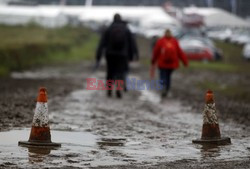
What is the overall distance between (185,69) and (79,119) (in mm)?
22580

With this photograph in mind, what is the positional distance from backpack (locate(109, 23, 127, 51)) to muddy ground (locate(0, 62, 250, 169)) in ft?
4.40

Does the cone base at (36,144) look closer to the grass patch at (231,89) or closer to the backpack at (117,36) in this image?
the backpack at (117,36)

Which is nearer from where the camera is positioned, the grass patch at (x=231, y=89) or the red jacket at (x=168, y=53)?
the red jacket at (x=168, y=53)

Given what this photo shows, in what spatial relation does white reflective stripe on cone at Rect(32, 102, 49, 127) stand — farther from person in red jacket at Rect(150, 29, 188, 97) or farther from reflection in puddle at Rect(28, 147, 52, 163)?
person in red jacket at Rect(150, 29, 188, 97)

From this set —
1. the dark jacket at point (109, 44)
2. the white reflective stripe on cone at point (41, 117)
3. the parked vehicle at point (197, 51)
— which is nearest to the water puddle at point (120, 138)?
the white reflective stripe on cone at point (41, 117)

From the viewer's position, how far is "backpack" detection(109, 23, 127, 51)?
19812 millimetres

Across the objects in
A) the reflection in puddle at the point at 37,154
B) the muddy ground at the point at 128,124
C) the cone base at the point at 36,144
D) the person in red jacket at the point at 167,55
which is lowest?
the muddy ground at the point at 128,124

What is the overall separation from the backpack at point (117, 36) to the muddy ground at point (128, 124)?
1340mm

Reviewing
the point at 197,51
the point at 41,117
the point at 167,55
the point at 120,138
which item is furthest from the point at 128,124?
the point at 197,51

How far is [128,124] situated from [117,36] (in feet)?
20.7

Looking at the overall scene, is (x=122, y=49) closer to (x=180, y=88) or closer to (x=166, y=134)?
(x=180, y=88)

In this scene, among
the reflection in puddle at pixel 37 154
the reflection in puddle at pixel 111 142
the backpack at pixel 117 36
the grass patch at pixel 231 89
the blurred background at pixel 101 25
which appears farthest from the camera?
the blurred background at pixel 101 25

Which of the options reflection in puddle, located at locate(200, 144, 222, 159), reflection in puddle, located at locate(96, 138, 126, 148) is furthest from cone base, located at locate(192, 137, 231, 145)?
reflection in puddle, located at locate(96, 138, 126, 148)

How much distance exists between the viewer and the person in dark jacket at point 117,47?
1986 centimetres
